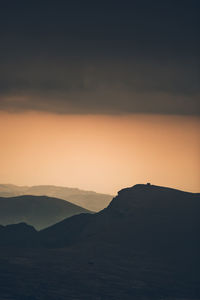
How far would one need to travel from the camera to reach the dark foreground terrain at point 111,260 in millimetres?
134250

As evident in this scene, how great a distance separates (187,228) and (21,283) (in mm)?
74966

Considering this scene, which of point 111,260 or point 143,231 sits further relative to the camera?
point 143,231

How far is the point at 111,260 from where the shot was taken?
165750 mm

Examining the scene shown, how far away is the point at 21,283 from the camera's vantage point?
134m

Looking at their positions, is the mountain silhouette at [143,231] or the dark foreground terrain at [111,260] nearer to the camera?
the dark foreground terrain at [111,260]

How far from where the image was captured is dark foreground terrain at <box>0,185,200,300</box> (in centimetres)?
13425

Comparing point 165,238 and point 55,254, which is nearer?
point 55,254

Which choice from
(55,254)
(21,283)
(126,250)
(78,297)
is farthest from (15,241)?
(78,297)

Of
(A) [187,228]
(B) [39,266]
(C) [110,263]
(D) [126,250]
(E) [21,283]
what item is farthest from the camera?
(A) [187,228]

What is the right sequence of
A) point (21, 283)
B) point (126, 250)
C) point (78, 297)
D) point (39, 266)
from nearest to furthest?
1. point (78, 297)
2. point (21, 283)
3. point (39, 266)
4. point (126, 250)

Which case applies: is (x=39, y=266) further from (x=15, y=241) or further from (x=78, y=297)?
(x=15, y=241)

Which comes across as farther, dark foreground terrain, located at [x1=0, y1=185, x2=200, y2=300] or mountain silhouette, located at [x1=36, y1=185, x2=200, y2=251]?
mountain silhouette, located at [x1=36, y1=185, x2=200, y2=251]

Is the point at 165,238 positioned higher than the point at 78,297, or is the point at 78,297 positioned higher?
the point at 165,238

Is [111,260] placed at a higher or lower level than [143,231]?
lower
